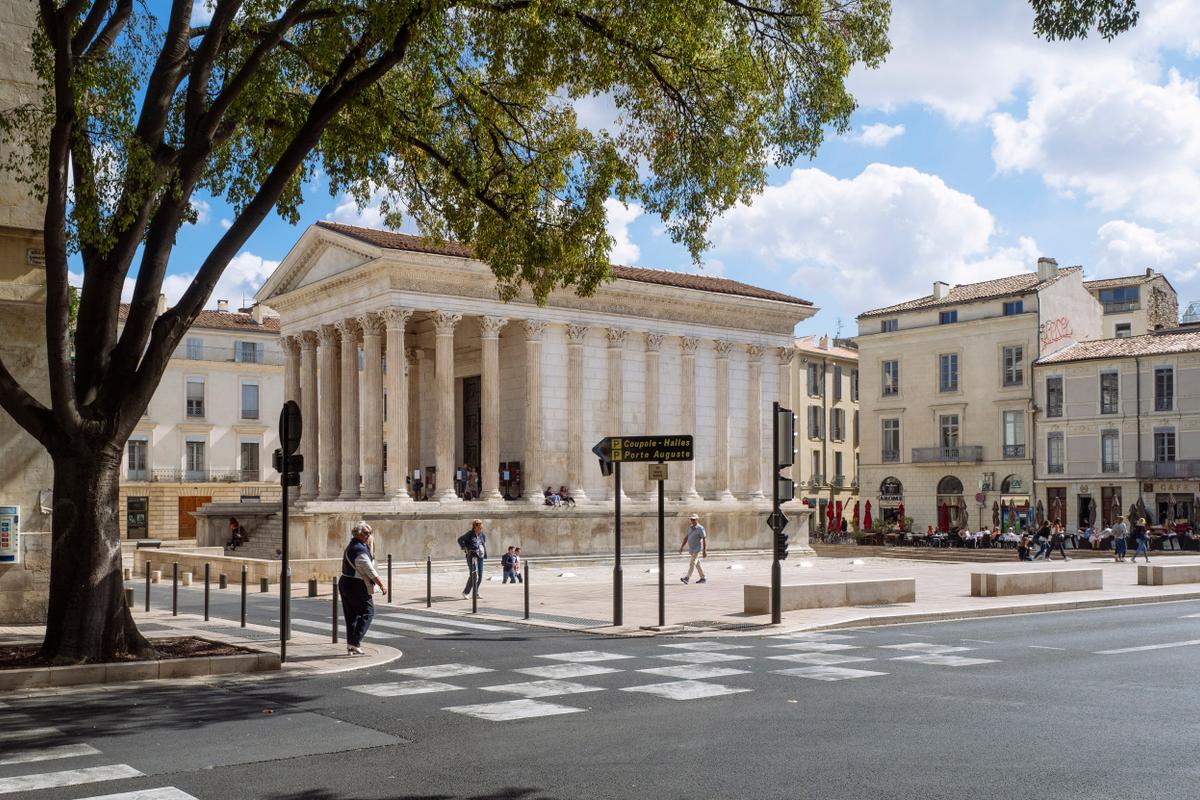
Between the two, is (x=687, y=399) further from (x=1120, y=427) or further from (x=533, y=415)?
(x=1120, y=427)

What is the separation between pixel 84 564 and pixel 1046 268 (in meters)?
54.6

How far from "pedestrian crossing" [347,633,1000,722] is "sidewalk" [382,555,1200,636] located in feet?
6.75

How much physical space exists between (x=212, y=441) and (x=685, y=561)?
106 ft

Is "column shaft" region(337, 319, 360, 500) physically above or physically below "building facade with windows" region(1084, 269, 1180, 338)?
below

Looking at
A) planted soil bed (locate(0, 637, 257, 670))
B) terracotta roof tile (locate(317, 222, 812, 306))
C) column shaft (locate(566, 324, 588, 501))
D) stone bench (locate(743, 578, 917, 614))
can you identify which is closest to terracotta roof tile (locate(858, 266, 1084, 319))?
terracotta roof tile (locate(317, 222, 812, 306))

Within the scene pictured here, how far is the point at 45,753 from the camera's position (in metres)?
8.54

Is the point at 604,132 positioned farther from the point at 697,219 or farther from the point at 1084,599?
the point at 1084,599

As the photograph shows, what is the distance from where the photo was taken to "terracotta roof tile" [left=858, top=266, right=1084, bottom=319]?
5825 cm

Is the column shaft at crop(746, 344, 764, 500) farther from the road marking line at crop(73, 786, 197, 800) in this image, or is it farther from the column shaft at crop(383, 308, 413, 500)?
the road marking line at crop(73, 786, 197, 800)

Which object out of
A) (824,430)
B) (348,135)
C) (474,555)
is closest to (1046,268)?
(824,430)

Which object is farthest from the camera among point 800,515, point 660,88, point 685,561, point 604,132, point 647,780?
point 800,515

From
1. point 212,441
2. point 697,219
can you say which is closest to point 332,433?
point 212,441

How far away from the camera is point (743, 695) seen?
11180 millimetres

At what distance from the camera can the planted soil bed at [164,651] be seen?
488 inches
